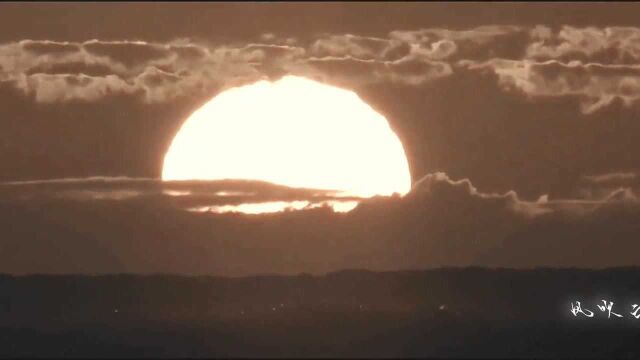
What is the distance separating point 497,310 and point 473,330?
494 centimetres

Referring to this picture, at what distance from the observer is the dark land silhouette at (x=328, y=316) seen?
250 ft

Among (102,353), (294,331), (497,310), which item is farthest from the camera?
(497,310)

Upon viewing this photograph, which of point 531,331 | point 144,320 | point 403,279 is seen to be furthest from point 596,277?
point 144,320

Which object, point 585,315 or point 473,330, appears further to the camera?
point 585,315

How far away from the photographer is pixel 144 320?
269 ft

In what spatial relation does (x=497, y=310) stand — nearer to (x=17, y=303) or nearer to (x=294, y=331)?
(x=294, y=331)

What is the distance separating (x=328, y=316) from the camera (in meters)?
83.9

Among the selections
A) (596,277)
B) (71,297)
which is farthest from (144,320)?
(596,277)

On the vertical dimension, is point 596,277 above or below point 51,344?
above

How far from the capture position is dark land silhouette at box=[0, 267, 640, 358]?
76.2m

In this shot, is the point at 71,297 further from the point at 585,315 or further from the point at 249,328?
the point at 585,315

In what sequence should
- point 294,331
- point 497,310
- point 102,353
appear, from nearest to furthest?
1. point 102,353
2. point 294,331
3. point 497,310

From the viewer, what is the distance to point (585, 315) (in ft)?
286

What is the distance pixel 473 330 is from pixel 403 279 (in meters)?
4.41
